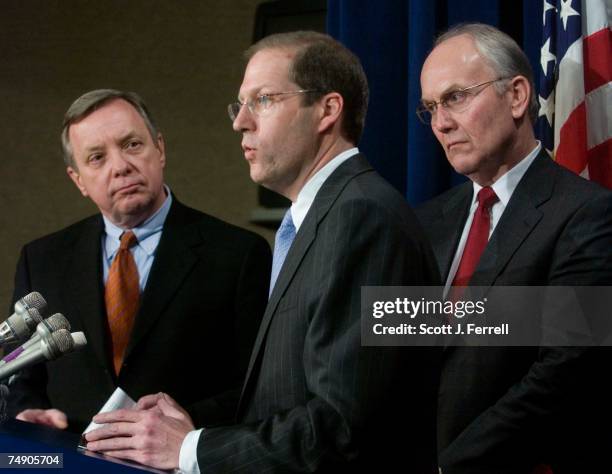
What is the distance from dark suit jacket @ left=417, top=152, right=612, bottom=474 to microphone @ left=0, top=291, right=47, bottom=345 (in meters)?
0.91

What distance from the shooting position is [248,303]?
2.25m

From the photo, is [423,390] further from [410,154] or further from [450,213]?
[410,154]

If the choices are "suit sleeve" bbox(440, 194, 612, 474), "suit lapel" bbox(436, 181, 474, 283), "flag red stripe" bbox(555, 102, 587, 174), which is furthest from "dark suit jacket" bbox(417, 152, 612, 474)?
"flag red stripe" bbox(555, 102, 587, 174)

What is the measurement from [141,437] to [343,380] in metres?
0.32

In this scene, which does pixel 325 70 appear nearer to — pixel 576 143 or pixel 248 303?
pixel 248 303

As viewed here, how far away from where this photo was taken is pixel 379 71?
2844 millimetres

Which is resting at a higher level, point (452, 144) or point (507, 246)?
point (452, 144)

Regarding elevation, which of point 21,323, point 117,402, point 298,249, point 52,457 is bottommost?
point 52,457

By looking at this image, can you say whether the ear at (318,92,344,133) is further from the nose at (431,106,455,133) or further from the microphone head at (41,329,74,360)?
the microphone head at (41,329,74,360)

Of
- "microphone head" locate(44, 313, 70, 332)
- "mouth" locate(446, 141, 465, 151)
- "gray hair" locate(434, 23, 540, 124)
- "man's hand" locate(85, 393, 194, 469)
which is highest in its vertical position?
"gray hair" locate(434, 23, 540, 124)

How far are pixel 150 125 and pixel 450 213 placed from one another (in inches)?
34.0

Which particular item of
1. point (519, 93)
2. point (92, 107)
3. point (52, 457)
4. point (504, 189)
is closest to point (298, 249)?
point (52, 457)

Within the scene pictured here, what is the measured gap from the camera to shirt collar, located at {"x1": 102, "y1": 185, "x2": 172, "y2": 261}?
2.35 metres

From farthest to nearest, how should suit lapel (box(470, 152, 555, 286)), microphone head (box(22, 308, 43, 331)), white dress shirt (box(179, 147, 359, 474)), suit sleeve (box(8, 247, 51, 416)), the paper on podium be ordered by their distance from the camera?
suit sleeve (box(8, 247, 51, 416)), suit lapel (box(470, 152, 555, 286)), white dress shirt (box(179, 147, 359, 474)), the paper on podium, microphone head (box(22, 308, 43, 331))
